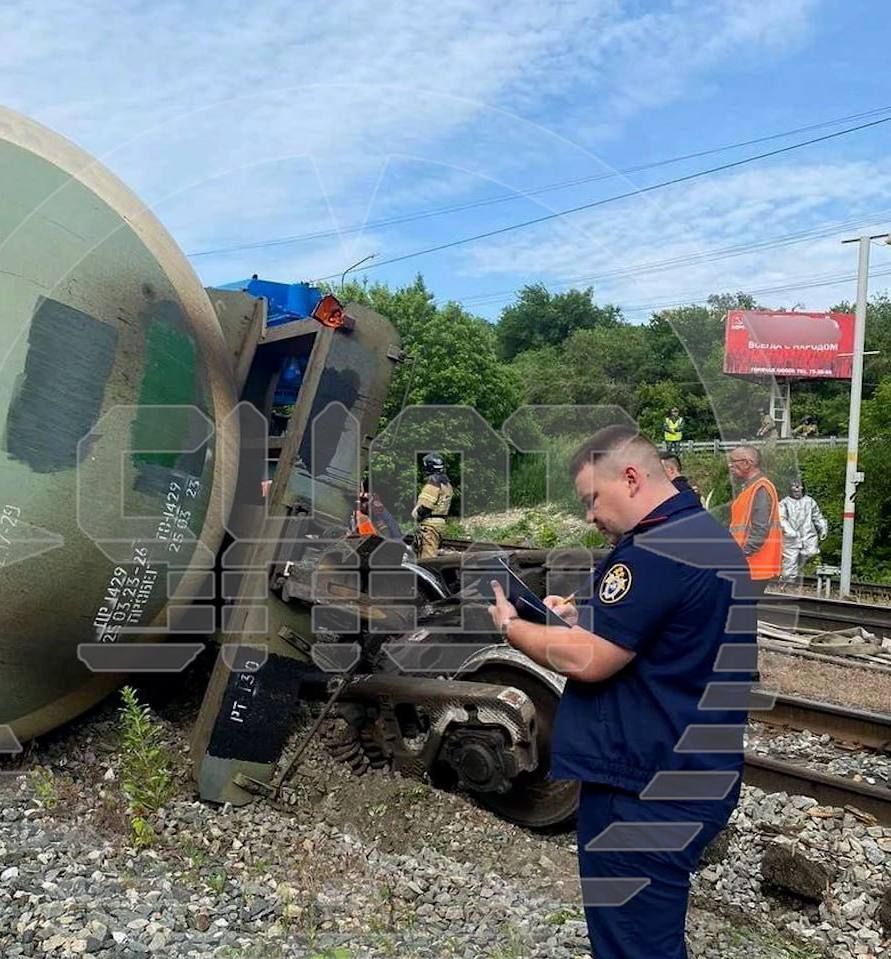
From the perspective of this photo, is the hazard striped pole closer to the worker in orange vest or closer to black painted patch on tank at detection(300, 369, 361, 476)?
the worker in orange vest

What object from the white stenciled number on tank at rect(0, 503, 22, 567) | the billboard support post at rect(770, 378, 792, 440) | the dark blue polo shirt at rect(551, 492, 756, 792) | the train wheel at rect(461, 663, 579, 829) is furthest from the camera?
the train wheel at rect(461, 663, 579, 829)

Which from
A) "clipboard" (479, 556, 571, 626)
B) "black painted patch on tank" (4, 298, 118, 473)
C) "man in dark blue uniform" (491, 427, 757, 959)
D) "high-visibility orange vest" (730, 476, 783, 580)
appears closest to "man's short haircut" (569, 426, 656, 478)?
"man in dark blue uniform" (491, 427, 757, 959)

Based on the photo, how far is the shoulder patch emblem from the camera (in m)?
2.35

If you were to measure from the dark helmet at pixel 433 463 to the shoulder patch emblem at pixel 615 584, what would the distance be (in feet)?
4.00

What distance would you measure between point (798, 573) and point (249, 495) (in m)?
8.09

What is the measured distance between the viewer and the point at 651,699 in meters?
2.38

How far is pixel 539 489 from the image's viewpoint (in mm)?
3123

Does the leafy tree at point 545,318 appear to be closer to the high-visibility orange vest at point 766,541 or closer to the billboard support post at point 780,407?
the billboard support post at point 780,407

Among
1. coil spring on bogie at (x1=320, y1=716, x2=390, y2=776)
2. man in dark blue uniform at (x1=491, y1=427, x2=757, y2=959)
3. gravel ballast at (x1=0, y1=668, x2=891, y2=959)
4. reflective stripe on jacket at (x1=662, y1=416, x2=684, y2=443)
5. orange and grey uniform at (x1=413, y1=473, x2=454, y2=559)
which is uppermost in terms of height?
reflective stripe on jacket at (x1=662, y1=416, x2=684, y2=443)

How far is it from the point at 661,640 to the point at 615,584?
18cm

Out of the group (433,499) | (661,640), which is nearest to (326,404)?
(433,499)

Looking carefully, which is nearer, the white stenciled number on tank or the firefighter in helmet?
the white stenciled number on tank

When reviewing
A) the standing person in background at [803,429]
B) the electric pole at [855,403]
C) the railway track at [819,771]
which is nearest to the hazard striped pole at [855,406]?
the electric pole at [855,403]

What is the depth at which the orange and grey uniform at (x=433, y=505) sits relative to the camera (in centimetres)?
398
